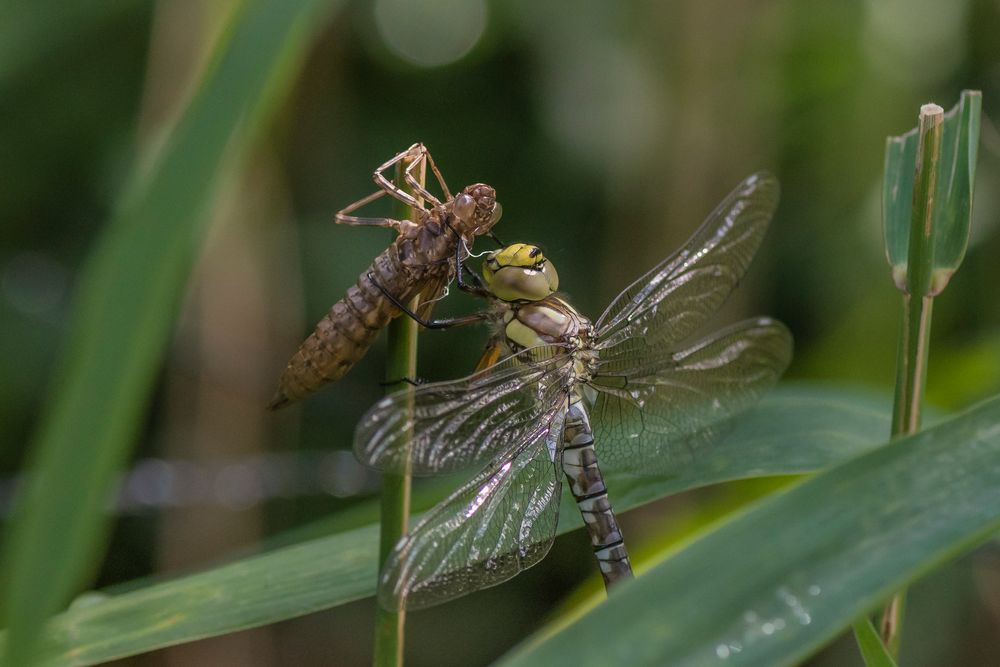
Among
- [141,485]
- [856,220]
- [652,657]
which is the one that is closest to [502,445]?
[652,657]

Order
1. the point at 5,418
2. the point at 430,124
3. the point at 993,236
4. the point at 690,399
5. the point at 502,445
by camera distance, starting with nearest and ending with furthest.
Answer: the point at 502,445, the point at 690,399, the point at 5,418, the point at 993,236, the point at 430,124

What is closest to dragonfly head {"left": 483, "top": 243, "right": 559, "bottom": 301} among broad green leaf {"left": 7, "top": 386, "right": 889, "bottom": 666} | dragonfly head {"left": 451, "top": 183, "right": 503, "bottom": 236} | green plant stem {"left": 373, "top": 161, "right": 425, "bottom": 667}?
dragonfly head {"left": 451, "top": 183, "right": 503, "bottom": 236}

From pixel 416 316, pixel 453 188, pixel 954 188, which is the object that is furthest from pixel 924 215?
pixel 453 188

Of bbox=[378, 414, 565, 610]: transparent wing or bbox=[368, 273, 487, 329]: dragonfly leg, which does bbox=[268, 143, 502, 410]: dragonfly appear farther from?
bbox=[378, 414, 565, 610]: transparent wing

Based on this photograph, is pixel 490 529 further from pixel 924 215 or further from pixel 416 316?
pixel 924 215

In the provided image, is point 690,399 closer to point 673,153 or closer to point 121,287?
point 121,287

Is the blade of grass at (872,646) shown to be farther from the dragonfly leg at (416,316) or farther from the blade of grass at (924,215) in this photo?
the dragonfly leg at (416,316)

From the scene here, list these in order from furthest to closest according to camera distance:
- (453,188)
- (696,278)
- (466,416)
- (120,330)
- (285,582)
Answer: (453,188)
(696,278)
(466,416)
(285,582)
(120,330)
